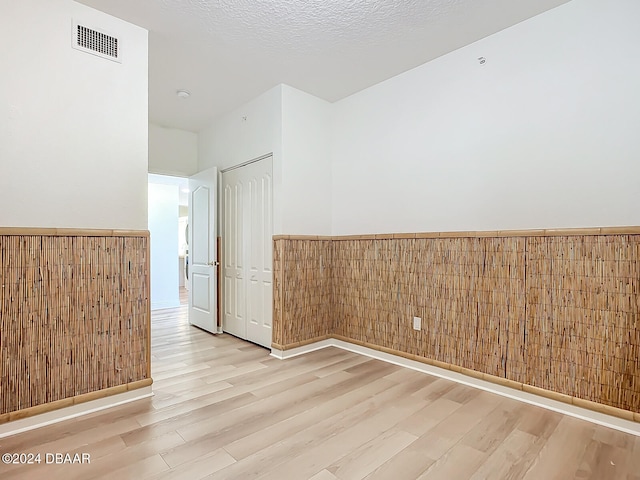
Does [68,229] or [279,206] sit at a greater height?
[279,206]

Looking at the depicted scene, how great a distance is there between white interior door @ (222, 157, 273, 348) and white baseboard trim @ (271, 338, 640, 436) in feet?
1.68

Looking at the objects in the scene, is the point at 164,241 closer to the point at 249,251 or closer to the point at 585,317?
the point at 249,251

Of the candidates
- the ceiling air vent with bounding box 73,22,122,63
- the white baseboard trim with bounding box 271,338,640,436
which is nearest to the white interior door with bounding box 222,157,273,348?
the white baseboard trim with bounding box 271,338,640,436

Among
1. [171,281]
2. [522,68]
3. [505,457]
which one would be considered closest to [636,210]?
[522,68]

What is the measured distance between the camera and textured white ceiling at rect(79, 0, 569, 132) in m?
2.35

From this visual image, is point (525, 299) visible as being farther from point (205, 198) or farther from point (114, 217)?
point (205, 198)

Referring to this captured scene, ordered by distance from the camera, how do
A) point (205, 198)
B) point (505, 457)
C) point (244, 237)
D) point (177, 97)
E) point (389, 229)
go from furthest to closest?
point (205, 198) < point (244, 237) < point (177, 97) < point (389, 229) < point (505, 457)

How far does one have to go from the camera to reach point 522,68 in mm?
2512

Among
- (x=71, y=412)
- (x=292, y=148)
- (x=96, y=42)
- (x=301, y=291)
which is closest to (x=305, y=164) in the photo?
(x=292, y=148)

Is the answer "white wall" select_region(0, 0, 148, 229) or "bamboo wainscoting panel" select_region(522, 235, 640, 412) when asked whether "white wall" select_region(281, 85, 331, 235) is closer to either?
"white wall" select_region(0, 0, 148, 229)

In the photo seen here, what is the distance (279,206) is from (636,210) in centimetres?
265

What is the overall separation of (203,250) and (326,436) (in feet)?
10.2

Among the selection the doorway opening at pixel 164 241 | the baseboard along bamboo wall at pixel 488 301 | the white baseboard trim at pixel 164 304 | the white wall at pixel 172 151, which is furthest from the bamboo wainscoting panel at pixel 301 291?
the doorway opening at pixel 164 241

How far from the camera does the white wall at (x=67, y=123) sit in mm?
2072
